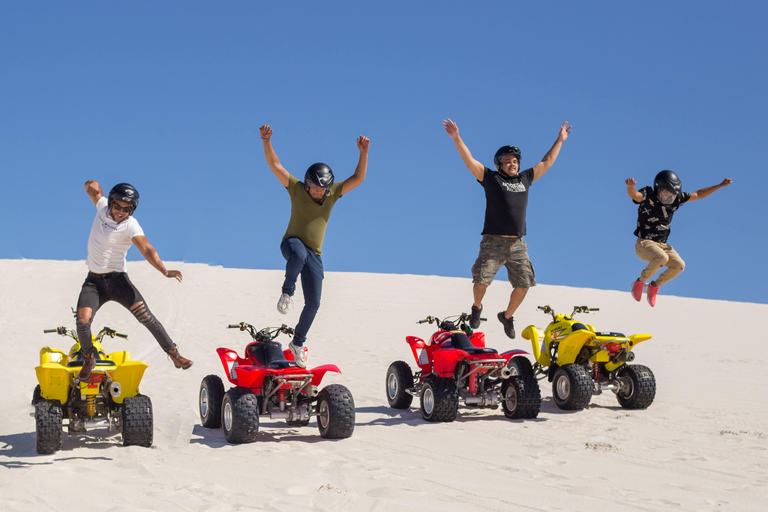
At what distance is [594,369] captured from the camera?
12062mm

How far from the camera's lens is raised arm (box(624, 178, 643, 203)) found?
11.1 meters

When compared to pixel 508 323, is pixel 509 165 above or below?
above

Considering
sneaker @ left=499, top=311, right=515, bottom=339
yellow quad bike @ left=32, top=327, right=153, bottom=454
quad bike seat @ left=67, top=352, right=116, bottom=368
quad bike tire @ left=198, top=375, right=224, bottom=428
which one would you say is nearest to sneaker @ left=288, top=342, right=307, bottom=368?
quad bike tire @ left=198, top=375, right=224, bottom=428

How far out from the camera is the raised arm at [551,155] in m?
11.0

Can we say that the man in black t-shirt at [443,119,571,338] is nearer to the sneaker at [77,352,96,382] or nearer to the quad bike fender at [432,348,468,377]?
the quad bike fender at [432,348,468,377]

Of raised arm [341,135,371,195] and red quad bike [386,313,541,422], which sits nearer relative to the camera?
raised arm [341,135,371,195]

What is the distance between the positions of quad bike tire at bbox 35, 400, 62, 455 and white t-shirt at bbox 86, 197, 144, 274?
59.6 inches

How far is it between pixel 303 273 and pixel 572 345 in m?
4.51

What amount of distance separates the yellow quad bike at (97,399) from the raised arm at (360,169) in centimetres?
321

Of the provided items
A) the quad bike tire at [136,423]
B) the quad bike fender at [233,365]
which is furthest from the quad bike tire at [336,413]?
the quad bike tire at [136,423]

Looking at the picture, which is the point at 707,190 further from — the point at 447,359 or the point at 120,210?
the point at 120,210

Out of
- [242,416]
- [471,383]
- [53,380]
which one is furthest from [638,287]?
[53,380]

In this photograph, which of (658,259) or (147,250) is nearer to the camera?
A: (147,250)

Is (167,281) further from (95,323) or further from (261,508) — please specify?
(261,508)
